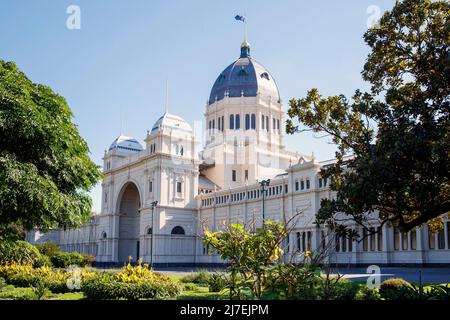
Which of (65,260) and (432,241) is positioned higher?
(432,241)

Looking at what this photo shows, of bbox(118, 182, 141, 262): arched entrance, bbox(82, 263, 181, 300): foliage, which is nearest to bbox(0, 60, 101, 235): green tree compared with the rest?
bbox(82, 263, 181, 300): foliage

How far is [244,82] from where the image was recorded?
279 feet

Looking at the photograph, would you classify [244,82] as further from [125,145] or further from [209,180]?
[125,145]

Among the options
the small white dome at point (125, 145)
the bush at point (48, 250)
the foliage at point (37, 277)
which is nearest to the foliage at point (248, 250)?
the foliage at point (37, 277)

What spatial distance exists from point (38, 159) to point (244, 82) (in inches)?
2624

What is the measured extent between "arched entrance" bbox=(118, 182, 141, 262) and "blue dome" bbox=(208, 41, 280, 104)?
881 inches

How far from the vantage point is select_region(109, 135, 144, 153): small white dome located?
289 feet

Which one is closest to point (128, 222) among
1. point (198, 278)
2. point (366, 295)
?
point (198, 278)

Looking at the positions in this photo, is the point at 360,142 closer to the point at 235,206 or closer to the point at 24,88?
the point at 24,88

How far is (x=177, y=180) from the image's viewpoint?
74625 mm

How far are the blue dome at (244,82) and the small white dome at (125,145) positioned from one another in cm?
1624

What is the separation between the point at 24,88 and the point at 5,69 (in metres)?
1.83

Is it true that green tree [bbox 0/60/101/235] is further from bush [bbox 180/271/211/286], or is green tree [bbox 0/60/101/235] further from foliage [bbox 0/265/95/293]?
bush [bbox 180/271/211/286]
